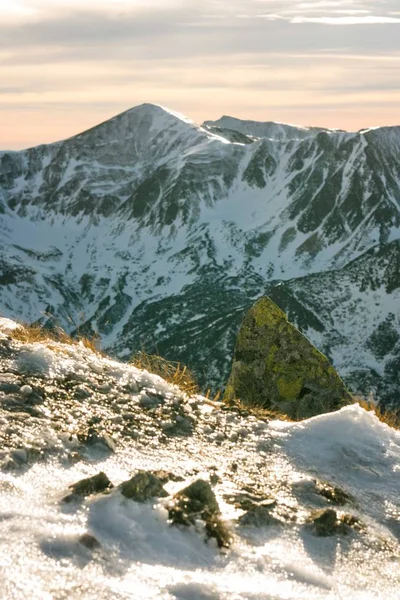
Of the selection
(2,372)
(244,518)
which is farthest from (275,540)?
(2,372)

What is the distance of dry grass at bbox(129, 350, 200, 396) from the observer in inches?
408

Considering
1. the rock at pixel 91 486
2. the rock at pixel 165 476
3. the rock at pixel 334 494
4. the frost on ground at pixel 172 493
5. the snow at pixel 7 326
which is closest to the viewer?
the frost on ground at pixel 172 493

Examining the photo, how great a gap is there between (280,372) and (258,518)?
808cm

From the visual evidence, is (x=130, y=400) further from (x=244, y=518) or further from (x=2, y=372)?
(x=244, y=518)

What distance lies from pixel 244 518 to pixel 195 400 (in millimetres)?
3366

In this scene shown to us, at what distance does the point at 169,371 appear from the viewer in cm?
1125

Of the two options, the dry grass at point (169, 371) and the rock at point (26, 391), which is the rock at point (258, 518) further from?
the dry grass at point (169, 371)

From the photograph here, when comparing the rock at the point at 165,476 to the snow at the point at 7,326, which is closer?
the rock at the point at 165,476

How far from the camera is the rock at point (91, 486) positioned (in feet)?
19.7

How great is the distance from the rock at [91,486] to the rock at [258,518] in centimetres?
118

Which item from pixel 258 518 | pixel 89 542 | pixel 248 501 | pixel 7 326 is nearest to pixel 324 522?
pixel 258 518

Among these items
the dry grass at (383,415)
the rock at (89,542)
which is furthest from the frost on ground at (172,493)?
the dry grass at (383,415)

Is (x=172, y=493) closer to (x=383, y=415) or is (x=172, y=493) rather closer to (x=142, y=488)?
(x=142, y=488)

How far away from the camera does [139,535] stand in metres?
5.52
